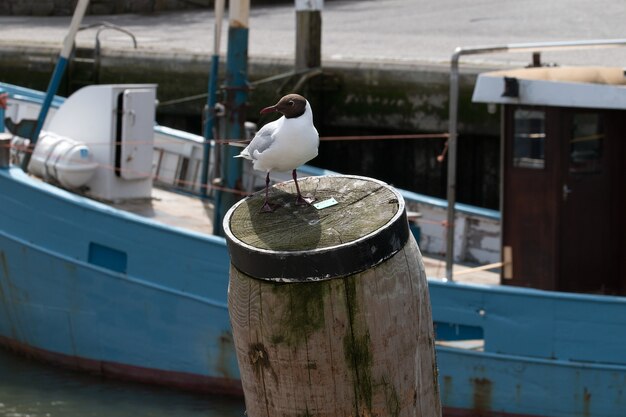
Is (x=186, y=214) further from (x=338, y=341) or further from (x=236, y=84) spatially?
(x=338, y=341)

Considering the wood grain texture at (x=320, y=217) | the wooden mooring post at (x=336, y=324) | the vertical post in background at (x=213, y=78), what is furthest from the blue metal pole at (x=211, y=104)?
the wooden mooring post at (x=336, y=324)

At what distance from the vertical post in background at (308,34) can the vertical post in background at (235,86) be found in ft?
15.3

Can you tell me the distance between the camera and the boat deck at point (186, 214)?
29.5 feet

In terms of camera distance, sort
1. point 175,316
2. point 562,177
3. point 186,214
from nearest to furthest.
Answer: point 562,177 < point 175,316 < point 186,214

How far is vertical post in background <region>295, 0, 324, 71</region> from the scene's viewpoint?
44.7ft

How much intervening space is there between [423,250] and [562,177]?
83.0 inches

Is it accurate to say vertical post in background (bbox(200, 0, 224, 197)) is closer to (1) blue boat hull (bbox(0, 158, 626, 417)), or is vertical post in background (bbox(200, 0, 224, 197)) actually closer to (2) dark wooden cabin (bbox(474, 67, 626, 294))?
(1) blue boat hull (bbox(0, 158, 626, 417))

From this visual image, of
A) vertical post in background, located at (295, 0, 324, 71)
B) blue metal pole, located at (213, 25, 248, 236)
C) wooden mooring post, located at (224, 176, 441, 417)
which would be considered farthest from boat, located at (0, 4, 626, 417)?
wooden mooring post, located at (224, 176, 441, 417)

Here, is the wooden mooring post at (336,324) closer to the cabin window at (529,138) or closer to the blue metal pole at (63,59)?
the cabin window at (529,138)

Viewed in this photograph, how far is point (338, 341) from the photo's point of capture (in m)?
2.51

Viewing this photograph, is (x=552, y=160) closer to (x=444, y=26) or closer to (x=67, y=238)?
(x=67, y=238)

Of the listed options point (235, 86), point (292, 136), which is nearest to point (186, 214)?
point (235, 86)

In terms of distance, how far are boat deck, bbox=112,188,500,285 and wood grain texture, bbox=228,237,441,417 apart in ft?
20.5

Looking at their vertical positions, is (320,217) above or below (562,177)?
above
